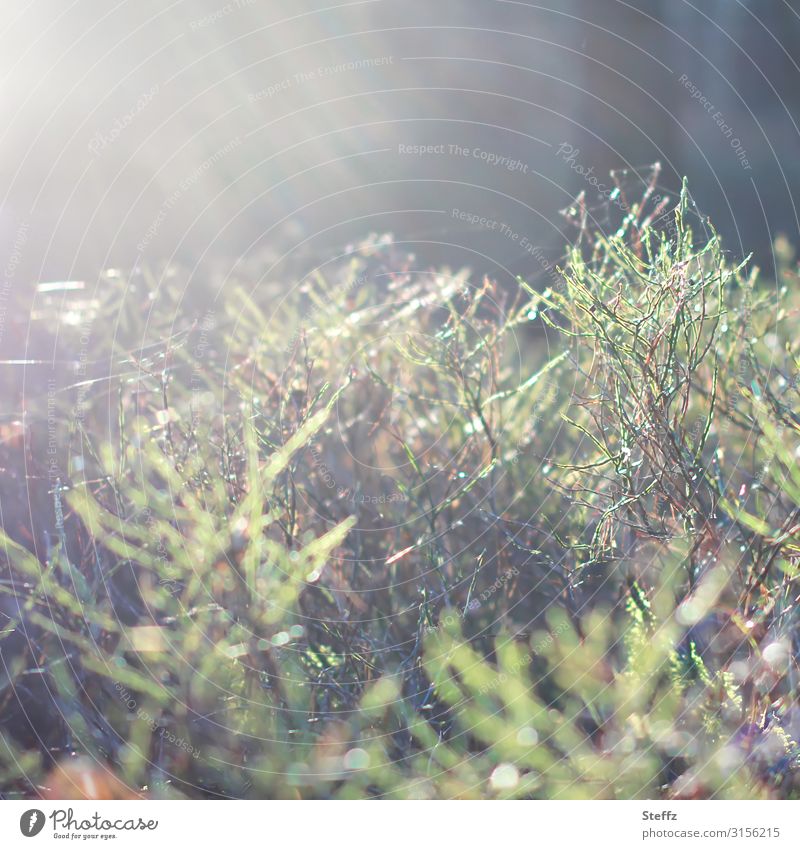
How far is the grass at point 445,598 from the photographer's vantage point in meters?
0.61

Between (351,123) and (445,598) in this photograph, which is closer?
(445,598)

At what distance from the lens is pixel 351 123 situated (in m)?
1.39

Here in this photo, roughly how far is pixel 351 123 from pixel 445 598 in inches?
37.9

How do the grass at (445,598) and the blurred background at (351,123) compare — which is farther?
the blurred background at (351,123)

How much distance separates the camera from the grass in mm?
610

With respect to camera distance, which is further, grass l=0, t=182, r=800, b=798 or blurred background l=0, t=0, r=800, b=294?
blurred background l=0, t=0, r=800, b=294

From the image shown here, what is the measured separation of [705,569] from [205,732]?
1.36 feet

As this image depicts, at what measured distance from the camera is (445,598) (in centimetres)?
69

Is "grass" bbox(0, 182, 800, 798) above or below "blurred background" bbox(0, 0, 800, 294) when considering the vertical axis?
below

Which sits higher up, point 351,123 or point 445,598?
point 351,123

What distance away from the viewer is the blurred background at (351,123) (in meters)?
1.03

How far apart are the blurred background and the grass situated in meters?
0.30

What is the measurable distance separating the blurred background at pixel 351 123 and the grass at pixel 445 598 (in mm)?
298

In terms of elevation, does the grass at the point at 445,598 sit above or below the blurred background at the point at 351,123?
below
